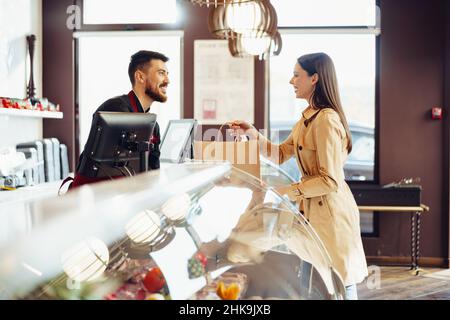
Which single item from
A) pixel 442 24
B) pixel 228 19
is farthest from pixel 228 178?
pixel 442 24

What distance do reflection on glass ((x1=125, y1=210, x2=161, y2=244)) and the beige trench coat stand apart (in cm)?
110

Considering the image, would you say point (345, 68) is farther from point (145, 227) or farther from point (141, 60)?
point (145, 227)

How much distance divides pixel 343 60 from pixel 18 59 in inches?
130

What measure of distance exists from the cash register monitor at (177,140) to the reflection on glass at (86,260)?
1.70 meters

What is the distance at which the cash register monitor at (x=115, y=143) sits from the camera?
6.67ft

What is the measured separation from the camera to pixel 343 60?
5.79m

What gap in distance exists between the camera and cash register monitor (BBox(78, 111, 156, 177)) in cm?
203

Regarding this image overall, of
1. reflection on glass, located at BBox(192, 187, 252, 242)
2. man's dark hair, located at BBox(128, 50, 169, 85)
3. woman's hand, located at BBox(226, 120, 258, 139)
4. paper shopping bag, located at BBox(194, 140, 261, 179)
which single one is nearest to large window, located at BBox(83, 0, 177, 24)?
man's dark hair, located at BBox(128, 50, 169, 85)

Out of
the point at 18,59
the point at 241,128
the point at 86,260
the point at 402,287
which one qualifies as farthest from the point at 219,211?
the point at 18,59

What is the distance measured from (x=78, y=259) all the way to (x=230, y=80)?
473 centimetres

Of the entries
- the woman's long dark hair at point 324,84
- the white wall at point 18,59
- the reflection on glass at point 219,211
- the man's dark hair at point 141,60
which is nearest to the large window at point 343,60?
the white wall at point 18,59

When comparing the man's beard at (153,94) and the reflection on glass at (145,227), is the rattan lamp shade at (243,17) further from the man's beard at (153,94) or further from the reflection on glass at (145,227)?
the reflection on glass at (145,227)

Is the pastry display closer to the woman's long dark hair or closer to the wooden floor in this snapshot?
the woman's long dark hair
